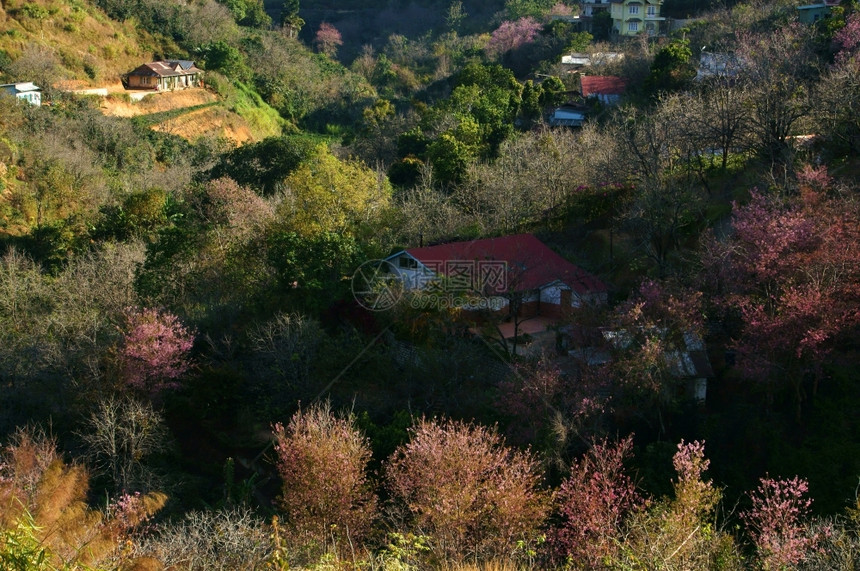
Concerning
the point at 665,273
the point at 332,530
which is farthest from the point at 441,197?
the point at 332,530

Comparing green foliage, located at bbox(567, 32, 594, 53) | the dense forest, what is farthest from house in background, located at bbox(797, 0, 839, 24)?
green foliage, located at bbox(567, 32, 594, 53)

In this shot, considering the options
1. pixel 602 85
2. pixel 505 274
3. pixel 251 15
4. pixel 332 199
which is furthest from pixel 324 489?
pixel 251 15

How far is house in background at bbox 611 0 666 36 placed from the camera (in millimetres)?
39031

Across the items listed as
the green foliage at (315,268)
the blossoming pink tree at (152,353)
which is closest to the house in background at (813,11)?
the green foliage at (315,268)

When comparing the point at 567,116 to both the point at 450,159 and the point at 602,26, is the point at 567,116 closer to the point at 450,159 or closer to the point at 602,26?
the point at 450,159

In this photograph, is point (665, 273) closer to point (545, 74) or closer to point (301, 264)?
point (301, 264)

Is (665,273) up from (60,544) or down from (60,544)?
down

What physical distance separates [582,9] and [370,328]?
33751 mm

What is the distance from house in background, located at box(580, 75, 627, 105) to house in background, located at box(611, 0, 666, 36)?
8362 mm

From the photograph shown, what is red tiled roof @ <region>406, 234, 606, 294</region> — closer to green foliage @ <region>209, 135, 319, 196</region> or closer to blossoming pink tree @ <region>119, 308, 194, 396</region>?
blossoming pink tree @ <region>119, 308, 194, 396</region>

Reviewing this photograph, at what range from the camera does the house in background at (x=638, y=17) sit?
39031mm

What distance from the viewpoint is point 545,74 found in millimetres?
36594

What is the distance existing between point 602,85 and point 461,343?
19.1m

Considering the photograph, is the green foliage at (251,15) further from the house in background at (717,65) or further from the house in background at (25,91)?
the house in background at (717,65)
